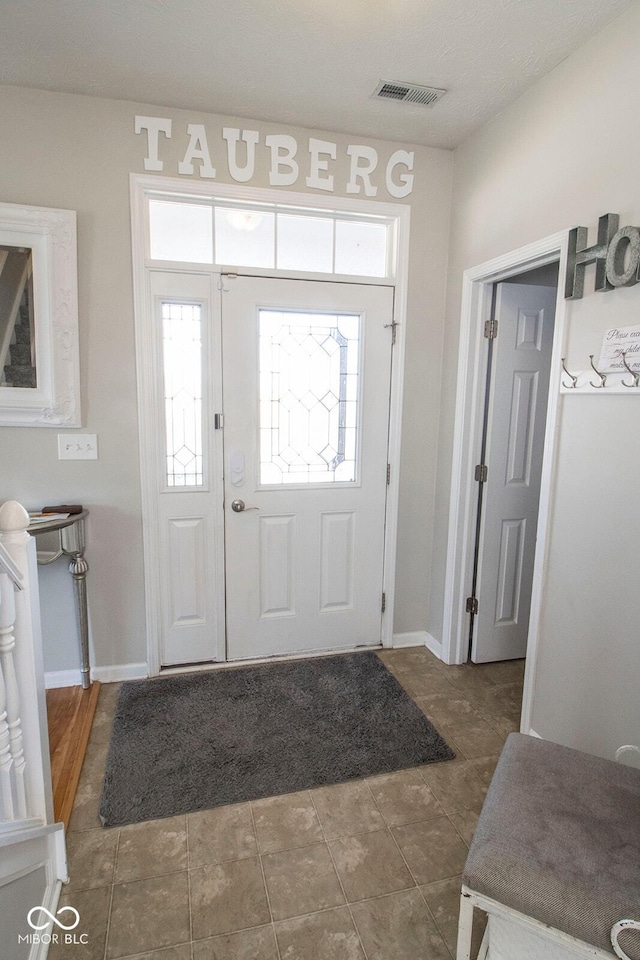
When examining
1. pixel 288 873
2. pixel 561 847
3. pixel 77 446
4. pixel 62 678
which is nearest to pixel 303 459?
pixel 77 446

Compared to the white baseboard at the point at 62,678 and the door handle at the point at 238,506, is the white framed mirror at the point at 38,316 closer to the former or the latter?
the door handle at the point at 238,506

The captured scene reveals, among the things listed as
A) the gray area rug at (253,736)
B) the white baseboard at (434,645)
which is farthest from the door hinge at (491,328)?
the gray area rug at (253,736)

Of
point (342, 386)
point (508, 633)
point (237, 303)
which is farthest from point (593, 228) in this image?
point (508, 633)

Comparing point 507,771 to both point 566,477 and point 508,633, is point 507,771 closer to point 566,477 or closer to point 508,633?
point 566,477

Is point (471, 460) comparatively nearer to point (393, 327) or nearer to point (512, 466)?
point (512, 466)

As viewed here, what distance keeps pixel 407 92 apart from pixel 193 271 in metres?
1.20

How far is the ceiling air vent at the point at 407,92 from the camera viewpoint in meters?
2.14

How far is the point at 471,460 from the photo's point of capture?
2.74 meters

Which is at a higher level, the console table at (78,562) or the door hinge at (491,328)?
the door hinge at (491,328)

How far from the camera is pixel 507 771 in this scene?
1.39 m

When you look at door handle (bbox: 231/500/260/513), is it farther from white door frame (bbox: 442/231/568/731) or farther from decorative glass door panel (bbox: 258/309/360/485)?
white door frame (bbox: 442/231/568/731)

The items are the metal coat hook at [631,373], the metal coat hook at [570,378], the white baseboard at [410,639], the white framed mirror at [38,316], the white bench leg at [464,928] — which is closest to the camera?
the white bench leg at [464,928]

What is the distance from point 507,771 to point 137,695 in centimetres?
185

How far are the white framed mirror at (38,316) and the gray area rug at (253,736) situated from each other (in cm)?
146
